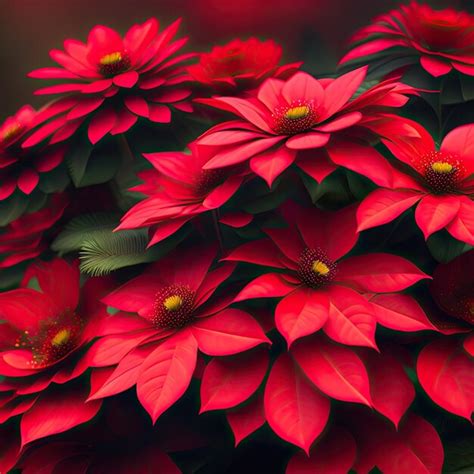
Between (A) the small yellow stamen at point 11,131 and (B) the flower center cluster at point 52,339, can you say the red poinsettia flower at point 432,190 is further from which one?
(A) the small yellow stamen at point 11,131

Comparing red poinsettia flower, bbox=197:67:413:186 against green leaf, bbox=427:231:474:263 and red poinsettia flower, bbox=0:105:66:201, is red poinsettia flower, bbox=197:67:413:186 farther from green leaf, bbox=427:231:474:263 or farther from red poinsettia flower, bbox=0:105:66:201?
Result: red poinsettia flower, bbox=0:105:66:201

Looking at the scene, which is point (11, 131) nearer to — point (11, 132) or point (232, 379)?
point (11, 132)

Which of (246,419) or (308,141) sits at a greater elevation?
(308,141)

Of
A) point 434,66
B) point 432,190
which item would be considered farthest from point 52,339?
point 434,66

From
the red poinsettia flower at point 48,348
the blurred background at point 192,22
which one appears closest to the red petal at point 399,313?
→ the red poinsettia flower at point 48,348

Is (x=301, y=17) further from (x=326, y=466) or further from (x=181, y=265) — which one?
(x=326, y=466)

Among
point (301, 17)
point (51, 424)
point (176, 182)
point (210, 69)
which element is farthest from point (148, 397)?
point (301, 17)

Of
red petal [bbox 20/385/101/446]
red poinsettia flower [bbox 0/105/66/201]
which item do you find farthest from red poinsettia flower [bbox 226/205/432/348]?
red poinsettia flower [bbox 0/105/66/201]
